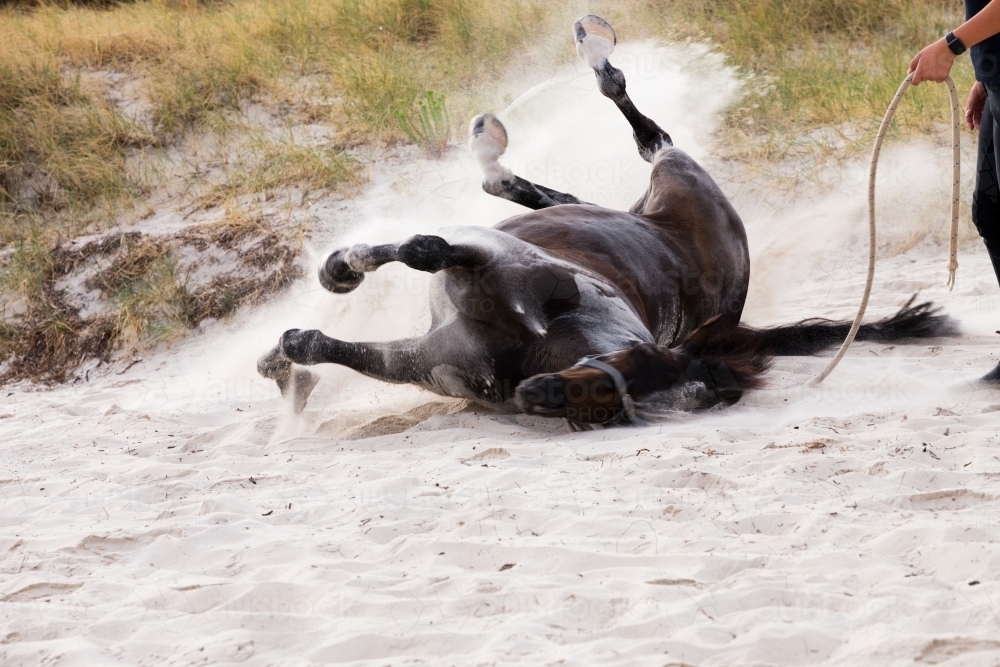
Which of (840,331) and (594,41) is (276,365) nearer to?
(840,331)

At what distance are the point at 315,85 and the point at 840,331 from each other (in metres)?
5.23

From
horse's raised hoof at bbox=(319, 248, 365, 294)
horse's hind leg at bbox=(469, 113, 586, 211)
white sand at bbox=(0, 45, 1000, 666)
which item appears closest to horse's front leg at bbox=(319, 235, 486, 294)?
horse's raised hoof at bbox=(319, 248, 365, 294)

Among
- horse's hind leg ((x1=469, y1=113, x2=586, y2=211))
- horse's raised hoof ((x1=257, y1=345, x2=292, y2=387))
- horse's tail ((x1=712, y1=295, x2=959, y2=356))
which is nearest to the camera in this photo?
horse's raised hoof ((x1=257, y1=345, x2=292, y2=387))

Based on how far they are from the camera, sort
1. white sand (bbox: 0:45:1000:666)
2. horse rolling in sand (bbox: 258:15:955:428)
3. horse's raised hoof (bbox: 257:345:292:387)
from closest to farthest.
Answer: white sand (bbox: 0:45:1000:666)
horse rolling in sand (bbox: 258:15:955:428)
horse's raised hoof (bbox: 257:345:292:387)

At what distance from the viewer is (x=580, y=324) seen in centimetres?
358

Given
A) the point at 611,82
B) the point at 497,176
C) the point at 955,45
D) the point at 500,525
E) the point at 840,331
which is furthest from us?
the point at 611,82

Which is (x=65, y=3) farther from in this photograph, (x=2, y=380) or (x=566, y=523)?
(x=566, y=523)

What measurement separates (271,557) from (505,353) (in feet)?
4.37

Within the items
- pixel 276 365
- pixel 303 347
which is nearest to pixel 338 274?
pixel 303 347

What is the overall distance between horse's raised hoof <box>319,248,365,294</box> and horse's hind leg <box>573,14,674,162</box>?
229 centimetres

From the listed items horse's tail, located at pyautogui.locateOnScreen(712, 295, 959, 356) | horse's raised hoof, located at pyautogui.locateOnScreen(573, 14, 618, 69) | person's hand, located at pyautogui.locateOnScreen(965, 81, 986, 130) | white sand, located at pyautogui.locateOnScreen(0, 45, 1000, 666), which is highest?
horse's raised hoof, located at pyautogui.locateOnScreen(573, 14, 618, 69)

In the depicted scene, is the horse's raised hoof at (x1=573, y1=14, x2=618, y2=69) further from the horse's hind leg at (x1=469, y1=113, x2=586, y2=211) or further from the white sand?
the white sand

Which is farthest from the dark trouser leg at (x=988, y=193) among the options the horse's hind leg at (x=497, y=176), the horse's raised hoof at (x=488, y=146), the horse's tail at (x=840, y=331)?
the horse's raised hoof at (x=488, y=146)

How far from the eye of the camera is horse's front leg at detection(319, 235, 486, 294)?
3494 millimetres
